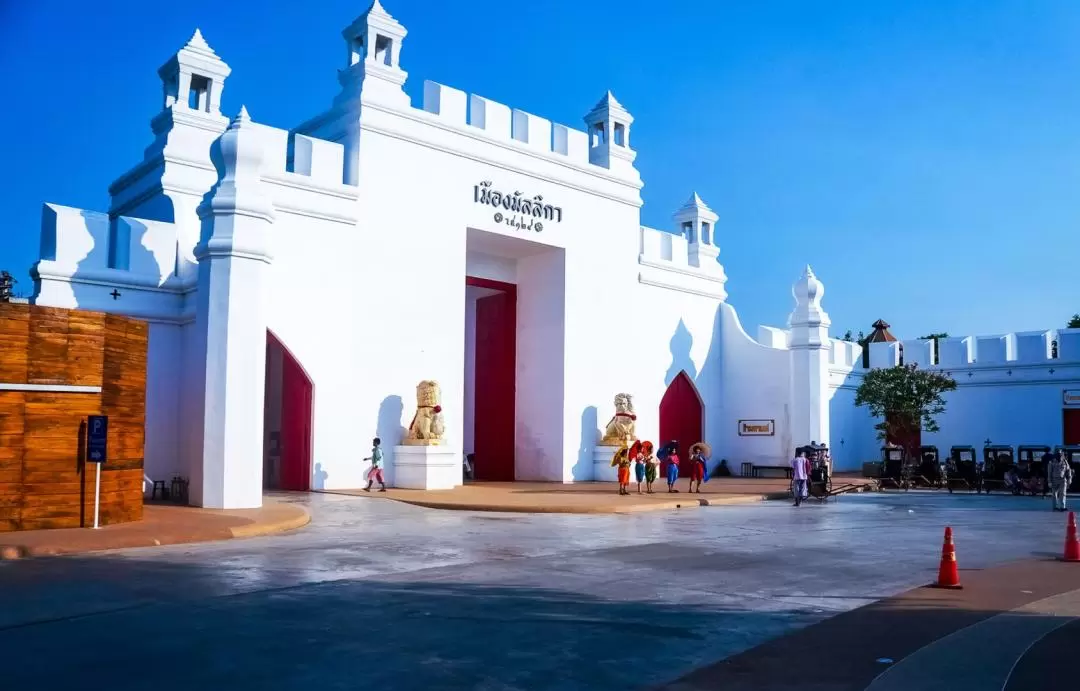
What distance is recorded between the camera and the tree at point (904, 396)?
3356 cm

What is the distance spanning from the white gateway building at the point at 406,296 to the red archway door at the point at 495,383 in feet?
0.23

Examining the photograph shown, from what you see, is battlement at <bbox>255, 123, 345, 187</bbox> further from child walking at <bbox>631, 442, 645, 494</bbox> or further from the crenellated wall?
the crenellated wall

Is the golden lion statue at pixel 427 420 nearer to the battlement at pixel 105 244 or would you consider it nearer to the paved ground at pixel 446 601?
the battlement at pixel 105 244

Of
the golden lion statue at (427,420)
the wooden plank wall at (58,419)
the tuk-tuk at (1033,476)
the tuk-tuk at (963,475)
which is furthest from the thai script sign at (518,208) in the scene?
the tuk-tuk at (1033,476)

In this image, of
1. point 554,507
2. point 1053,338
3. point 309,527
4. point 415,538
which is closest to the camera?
point 415,538

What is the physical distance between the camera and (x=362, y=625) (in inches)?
289

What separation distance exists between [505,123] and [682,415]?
1189 centimetres

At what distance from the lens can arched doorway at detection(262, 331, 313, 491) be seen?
22.0m

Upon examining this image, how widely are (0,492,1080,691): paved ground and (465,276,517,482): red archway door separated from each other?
13951 millimetres

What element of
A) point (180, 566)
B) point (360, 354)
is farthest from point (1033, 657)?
point (360, 354)


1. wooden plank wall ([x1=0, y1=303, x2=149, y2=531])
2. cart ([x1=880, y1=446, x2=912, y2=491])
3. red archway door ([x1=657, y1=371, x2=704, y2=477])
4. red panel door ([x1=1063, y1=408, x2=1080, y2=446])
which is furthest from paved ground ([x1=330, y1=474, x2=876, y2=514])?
red panel door ([x1=1063, y1=408, x2=1080, y2=446])

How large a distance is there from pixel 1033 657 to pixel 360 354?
59.8 feet

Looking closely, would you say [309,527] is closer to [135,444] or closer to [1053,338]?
[135,444]

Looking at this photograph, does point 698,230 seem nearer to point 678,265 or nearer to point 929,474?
point 678,265
